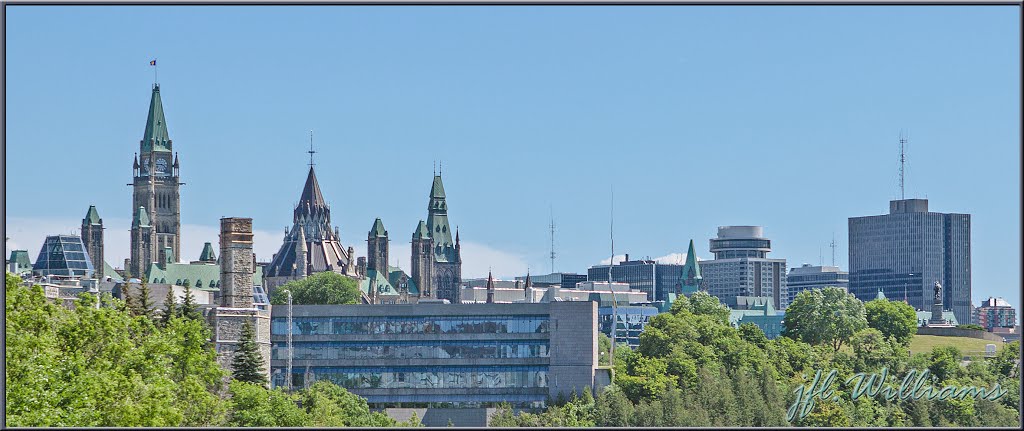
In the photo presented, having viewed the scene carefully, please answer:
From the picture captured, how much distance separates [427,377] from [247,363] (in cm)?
3385

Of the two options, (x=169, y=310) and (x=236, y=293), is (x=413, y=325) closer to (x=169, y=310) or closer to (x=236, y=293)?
(x=236, y=293)

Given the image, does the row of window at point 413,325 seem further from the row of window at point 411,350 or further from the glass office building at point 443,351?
the row of window at point 411,350

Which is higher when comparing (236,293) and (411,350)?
(236,293)

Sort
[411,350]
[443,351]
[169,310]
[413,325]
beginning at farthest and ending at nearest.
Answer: [413,325] → [411,350] → [443,351] → [169,310]

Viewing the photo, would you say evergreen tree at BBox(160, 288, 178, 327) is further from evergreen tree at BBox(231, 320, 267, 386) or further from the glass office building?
the glass office building

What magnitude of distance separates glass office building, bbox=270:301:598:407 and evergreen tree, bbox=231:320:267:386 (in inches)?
974

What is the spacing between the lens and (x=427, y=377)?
16262cm

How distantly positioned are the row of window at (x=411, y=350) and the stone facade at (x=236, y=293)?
12.9 m

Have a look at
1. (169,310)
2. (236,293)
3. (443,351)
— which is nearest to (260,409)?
(169,310)

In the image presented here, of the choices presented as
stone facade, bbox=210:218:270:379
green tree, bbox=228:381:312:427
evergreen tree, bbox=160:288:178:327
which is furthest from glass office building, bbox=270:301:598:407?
green tree, bbox=228:381:312:427

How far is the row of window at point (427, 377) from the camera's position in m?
160

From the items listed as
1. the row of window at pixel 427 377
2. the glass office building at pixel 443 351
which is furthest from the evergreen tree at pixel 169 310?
the row of window at pixel 427 377

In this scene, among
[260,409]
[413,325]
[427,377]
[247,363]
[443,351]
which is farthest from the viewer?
[413,325]

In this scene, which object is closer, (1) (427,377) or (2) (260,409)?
(2) (260,409)
